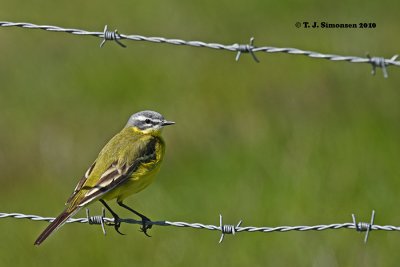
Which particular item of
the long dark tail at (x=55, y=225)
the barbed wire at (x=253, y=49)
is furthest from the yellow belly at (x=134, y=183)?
the barbed wire at (x=253, y=49)

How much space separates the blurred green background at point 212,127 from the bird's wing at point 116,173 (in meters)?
2.08

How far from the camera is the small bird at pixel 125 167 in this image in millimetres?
7549

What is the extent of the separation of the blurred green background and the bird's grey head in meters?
1.93

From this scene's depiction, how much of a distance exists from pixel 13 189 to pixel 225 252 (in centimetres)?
350

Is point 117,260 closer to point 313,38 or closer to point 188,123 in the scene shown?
point 188,123

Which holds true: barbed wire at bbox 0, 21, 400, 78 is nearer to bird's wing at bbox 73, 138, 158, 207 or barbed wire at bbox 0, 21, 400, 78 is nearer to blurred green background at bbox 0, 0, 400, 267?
bird's wing at bbox 73, 138, 158, 207

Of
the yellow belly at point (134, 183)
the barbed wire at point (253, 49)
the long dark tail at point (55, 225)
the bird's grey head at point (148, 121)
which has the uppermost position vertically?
the barbed wire at point (253, 49)

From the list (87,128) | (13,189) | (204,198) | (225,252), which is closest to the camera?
(225,252)

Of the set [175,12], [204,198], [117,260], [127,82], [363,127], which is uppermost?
[175,12]

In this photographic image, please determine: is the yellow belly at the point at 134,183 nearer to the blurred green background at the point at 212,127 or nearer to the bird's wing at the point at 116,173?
the bird's wing at the point at 116,173

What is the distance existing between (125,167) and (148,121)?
705 mm

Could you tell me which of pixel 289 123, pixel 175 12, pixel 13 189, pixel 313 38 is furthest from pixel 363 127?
pixel 175 12

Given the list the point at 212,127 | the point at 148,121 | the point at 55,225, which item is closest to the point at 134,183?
the point at 148,121

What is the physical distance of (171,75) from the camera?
13.9 meters
